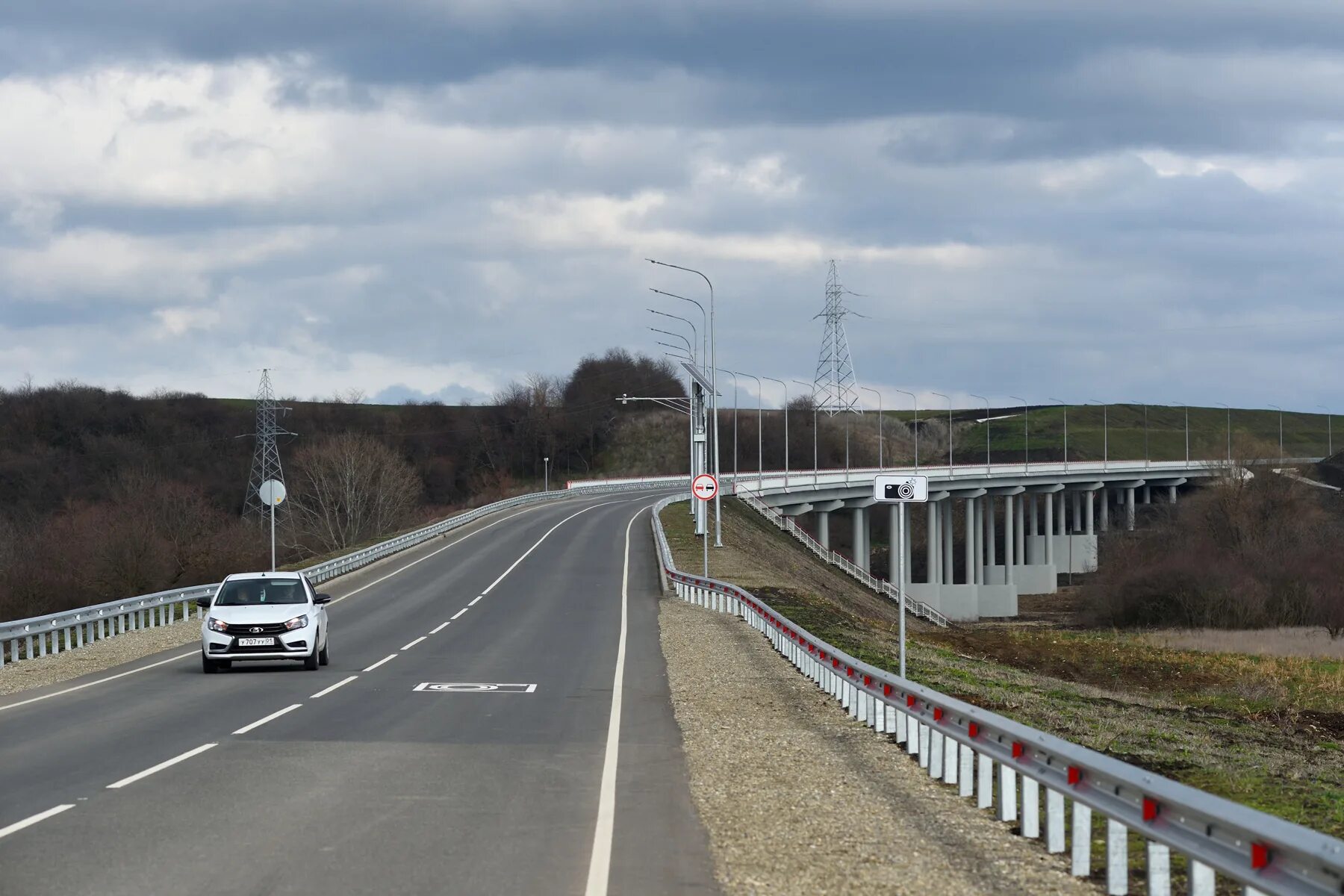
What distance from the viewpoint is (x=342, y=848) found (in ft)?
30.8

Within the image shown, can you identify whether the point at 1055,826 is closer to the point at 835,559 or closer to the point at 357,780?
the point at 357,780

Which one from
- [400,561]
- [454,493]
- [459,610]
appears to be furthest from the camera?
[454,493]

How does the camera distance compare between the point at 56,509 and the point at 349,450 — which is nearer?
the point at 56,509

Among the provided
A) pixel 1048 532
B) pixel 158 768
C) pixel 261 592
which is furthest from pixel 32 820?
pixel 1048 532

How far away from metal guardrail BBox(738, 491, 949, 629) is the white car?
50.7 meters

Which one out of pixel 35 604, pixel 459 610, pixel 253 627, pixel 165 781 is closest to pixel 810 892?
pixel 165 781

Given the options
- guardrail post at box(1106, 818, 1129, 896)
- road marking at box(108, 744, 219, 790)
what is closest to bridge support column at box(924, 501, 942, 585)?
road marking at box(108, 744, 219, 790)

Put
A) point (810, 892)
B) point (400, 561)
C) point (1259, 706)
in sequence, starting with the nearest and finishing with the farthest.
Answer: point (810, 892)
point (1259, 706)
point (400, 561)

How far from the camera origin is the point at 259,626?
77.7 feet

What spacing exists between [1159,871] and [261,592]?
64.3 ft

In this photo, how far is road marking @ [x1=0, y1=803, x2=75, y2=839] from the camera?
9930 mm

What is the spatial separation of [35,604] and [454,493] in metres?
108

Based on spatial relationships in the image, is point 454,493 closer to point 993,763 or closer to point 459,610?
point 459,610

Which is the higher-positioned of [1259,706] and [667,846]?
[667,846]
